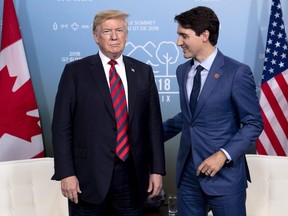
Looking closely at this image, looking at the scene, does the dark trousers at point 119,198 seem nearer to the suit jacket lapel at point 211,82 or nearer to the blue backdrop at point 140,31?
the suit jacket lapel at point 211,82

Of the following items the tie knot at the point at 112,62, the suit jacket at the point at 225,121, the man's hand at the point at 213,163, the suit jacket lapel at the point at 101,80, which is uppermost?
the tie knot at the point at 112,62

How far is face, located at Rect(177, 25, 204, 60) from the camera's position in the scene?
81.7 inches

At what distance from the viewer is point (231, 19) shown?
3457 millimetres

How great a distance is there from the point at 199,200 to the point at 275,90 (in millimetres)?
1478

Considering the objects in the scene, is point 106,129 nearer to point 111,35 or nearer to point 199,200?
point 111,35

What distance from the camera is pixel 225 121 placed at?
207 cm

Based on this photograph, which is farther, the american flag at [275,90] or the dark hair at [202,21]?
the american flag at [275,90]

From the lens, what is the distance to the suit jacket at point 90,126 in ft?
6.83

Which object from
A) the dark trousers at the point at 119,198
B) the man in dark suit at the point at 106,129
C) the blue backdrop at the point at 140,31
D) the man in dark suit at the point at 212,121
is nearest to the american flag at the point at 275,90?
the blue backdrop at the point at 140,31

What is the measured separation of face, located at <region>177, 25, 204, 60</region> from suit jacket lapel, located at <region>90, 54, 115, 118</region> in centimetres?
37

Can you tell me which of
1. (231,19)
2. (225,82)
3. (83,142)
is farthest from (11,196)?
(231,19)

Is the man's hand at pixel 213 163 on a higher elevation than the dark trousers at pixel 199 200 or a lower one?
higher

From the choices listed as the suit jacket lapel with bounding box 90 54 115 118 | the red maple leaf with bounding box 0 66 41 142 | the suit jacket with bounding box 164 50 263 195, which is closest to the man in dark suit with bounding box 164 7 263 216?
the suit jacket with bounding box 164 50 263 195

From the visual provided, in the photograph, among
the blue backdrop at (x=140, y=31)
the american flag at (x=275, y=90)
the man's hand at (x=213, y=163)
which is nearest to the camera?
the man's hand at (x=213, y=163)
